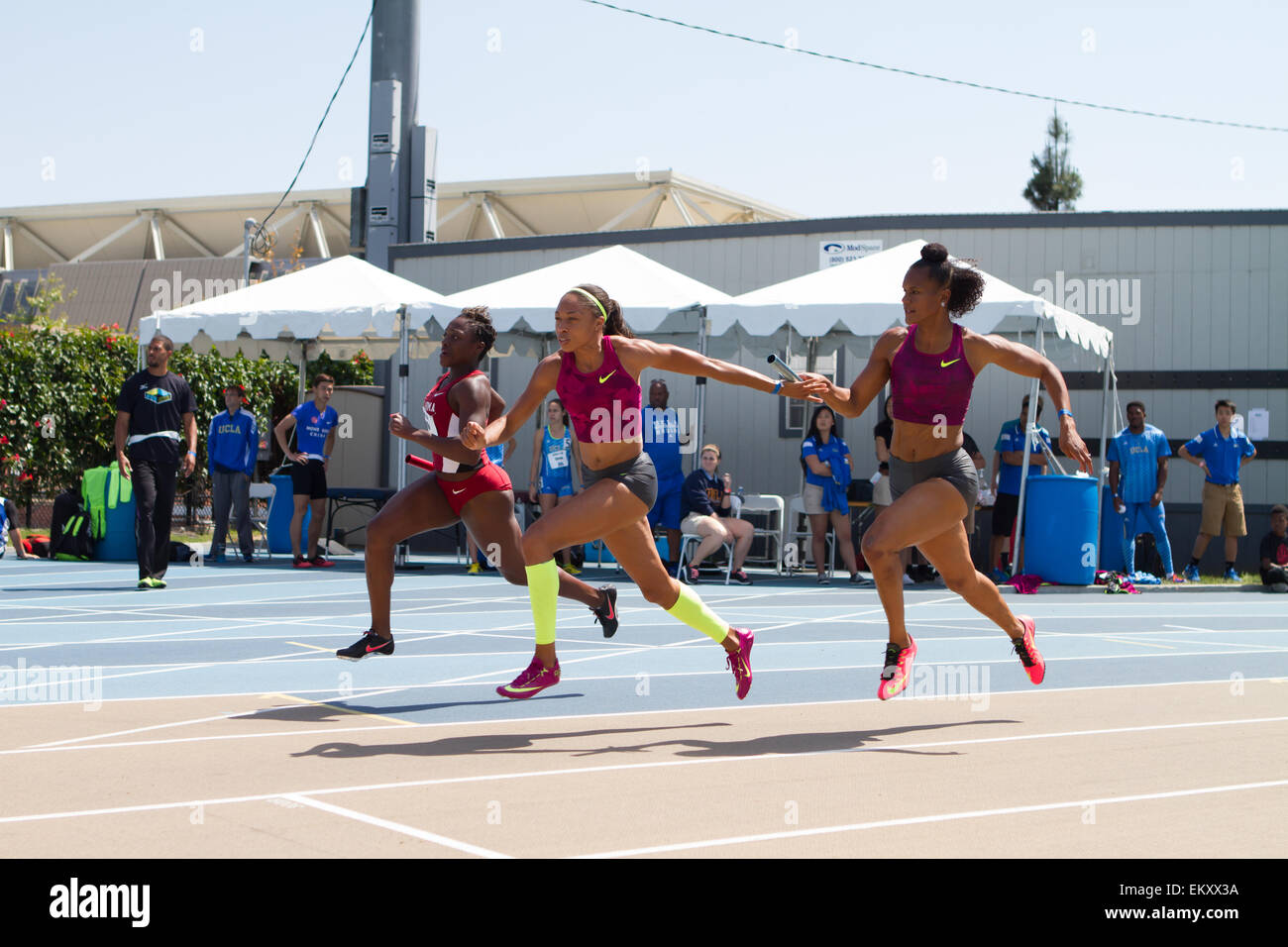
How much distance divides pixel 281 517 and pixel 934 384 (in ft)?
44.4

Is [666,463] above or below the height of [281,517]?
above

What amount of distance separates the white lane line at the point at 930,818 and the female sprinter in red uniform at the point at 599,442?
7.49ft

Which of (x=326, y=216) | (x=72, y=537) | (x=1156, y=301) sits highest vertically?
(x=326, y=216)

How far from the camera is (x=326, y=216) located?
161ft

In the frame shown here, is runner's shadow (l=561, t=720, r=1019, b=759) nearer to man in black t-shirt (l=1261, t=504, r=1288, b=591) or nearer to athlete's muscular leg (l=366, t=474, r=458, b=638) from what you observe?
athlete's muscular leg (l=366, t=474, r=458, b=638)

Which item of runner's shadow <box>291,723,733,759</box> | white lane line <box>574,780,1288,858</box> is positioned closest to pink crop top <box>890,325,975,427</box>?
runner's shadow <box>291,723,733,759</box>

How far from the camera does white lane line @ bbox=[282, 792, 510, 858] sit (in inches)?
168

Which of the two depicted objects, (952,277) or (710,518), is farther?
(710,518)

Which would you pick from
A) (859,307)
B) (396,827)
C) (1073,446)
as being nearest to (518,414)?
(1073,446)

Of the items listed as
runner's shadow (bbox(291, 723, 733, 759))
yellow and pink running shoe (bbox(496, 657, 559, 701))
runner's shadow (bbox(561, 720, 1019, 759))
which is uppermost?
yellow and pink running shoe (bbox(496, 657, 559, 701))

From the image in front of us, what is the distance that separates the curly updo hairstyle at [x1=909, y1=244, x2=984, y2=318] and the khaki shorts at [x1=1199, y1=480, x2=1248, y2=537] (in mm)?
12054

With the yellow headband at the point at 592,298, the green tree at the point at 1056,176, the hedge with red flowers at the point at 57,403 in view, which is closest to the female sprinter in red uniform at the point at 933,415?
the yellow headband at the point at 592,298

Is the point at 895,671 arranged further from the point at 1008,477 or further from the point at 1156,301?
the point at 1156,301
